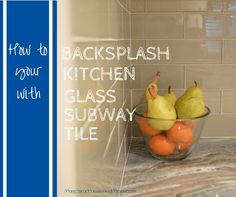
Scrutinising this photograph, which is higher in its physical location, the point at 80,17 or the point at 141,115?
the point at 80,17

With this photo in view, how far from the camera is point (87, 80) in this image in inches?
13.9

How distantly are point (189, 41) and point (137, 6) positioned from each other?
0.49 feet

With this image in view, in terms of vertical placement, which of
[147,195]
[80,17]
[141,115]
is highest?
[80,17]

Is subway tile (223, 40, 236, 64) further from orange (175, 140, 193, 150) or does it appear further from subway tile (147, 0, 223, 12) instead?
orange (175, 140, 193, 150)

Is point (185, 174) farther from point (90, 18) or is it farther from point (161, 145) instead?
point (90, 18)

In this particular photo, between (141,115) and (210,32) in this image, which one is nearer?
(141,115)

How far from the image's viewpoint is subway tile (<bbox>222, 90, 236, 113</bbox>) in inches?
38.9

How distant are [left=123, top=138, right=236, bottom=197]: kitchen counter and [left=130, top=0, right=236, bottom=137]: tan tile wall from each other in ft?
0.50

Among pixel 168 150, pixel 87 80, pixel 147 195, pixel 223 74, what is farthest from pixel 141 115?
pixel 87 80
